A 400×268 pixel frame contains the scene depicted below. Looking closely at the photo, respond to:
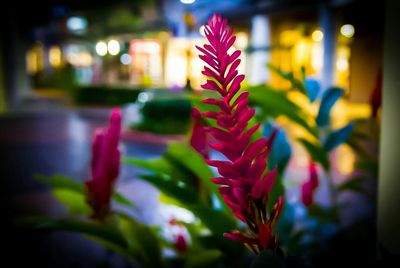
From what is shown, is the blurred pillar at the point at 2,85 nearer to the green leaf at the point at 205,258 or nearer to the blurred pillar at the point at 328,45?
the blurred pillar at the point at 328,45

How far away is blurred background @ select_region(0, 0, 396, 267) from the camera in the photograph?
9.27ft

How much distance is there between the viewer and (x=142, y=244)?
1507 mm

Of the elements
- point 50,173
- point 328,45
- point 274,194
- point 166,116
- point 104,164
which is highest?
point 328,45

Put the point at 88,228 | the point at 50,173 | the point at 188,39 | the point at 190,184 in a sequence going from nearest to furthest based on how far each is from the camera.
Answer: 1. the point at 88,228
2. the point at 190,184
3. the point at 50,173
4. the point at 188,39

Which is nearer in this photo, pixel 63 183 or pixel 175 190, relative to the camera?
pixel 175 190

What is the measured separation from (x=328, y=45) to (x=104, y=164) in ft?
51.8

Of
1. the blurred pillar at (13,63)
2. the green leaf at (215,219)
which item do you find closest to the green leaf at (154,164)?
the green leaf at (215,219)

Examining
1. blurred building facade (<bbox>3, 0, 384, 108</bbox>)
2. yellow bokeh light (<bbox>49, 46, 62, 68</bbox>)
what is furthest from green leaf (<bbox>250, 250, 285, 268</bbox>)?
yellow bokeh light (<bbox>49, 46, 62, 68</bbox>)

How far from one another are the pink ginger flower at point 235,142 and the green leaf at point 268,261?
3 cm

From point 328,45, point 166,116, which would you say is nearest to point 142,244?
point 166,116

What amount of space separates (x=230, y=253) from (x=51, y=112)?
19.5 meters

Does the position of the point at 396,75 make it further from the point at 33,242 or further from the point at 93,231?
the point at 33,242

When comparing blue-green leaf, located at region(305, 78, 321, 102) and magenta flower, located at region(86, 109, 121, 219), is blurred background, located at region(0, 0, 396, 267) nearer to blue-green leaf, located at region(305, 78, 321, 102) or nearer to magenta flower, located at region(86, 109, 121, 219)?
blue-green leaf, located at region(305, 78, 321, 102)

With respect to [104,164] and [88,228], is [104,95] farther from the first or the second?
[104,164]
